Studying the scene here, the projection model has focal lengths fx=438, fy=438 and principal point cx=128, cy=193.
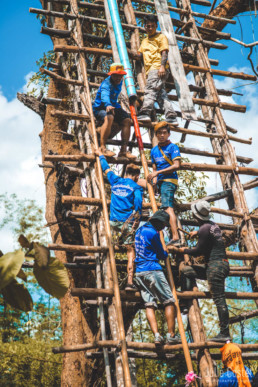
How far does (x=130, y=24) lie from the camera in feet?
22.1

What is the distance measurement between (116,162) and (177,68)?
213 cm

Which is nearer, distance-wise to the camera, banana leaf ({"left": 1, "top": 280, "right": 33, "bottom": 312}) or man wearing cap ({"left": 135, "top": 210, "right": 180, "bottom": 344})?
banana leaf ({"left": 1, "top": 280, "right": 33, "bottom": 312})

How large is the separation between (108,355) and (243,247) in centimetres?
228

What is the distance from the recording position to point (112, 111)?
521 centimetres

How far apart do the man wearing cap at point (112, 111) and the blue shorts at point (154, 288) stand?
163cm

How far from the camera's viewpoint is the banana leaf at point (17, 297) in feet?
4.71

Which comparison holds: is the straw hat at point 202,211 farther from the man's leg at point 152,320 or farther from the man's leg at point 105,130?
the man's leg at point 105,130

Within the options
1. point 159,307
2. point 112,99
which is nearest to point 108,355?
point 159,307

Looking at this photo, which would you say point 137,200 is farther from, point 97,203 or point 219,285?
point 219,285

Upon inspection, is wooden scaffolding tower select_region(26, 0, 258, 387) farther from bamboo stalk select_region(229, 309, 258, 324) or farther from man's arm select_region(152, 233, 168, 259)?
man's arm select_region(152, 233, 168, 259)

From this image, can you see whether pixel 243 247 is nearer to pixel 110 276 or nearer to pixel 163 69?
pixel 110 276

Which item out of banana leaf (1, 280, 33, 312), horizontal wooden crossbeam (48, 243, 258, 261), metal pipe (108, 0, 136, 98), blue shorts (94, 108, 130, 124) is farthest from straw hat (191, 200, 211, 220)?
banana leaf (1, 280, 33, 312)

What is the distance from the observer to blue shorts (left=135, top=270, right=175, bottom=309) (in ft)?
13.2

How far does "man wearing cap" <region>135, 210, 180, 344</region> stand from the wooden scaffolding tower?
0.43ft
